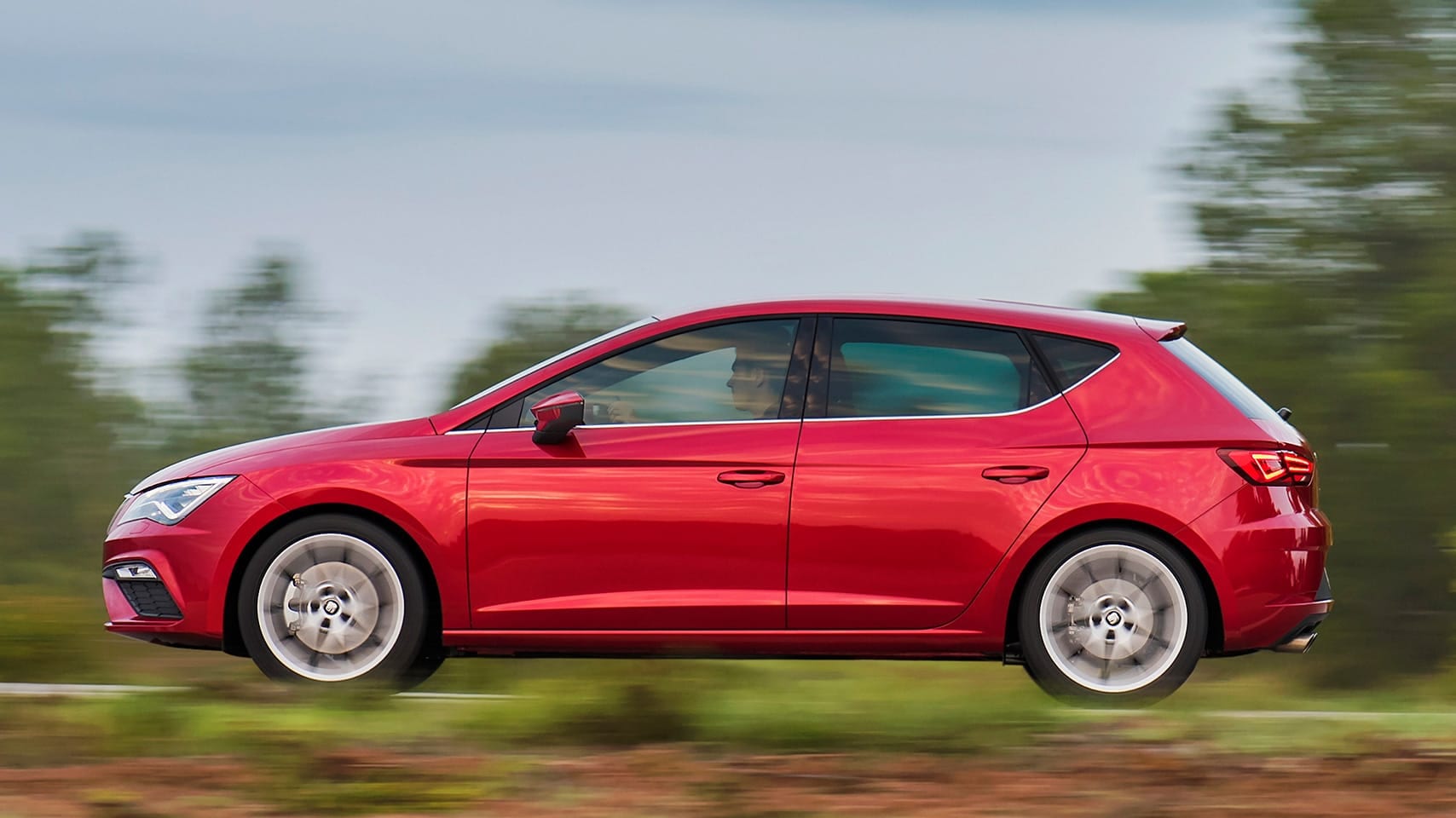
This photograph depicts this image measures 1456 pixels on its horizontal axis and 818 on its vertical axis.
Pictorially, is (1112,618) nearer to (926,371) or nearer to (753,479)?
(926,371)

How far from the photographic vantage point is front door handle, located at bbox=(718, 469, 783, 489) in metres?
6.30

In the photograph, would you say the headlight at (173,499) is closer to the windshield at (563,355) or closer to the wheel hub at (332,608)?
the wheel hub at (332,608)

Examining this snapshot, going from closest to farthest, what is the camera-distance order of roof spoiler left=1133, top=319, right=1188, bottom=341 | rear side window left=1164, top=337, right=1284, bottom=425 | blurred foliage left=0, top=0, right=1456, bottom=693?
rear side window left=1164, top=337, right=1284, bottom=425, roof spoiler left=1133, top=319, right=1188, bottom=341, blurred foliage left=0, top=0, right=1456, bottom=693

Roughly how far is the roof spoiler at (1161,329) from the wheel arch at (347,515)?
2945 mm

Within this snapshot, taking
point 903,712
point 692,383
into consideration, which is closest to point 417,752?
point 903,712

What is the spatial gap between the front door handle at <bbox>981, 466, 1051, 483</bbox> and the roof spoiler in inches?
30.7

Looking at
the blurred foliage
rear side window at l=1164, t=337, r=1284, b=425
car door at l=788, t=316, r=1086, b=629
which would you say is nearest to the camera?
car door at l=788, t=316, r=1086, b=629

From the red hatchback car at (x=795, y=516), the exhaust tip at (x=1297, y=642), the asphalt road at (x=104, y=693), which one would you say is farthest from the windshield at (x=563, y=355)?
the exhaust tip at (x=1297, y=642)

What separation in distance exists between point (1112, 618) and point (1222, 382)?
1.05m

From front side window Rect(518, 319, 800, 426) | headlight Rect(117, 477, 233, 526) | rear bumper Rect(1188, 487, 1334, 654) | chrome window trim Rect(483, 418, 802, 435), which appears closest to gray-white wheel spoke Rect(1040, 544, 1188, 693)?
rear bumper Rect(1188, 487, 1334, 654)

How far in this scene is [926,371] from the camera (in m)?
6.52

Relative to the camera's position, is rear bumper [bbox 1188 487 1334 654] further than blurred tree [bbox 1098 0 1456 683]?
No

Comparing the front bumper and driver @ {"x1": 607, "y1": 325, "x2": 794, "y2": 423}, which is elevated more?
driver @ {"x1": 607, "y1": 325, "x2": 794, "y2": 423}

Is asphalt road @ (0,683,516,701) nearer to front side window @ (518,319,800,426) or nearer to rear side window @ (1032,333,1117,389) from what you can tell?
front side window @ (518,319,800,426)
